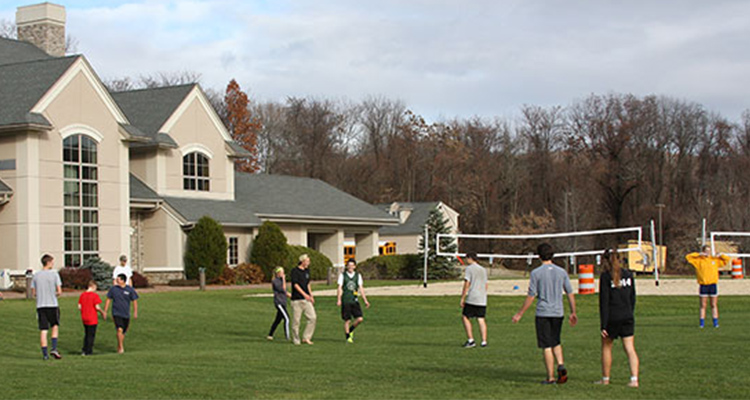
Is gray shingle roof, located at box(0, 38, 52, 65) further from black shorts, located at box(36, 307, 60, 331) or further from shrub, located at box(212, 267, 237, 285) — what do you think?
black shorts, located at box(36, 307, 60, 331)

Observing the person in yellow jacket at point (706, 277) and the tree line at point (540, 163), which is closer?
the person in yellow jacket at point (706, 277)

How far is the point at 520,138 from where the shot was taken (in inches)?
3538

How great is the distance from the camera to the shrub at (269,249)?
47.7 metres

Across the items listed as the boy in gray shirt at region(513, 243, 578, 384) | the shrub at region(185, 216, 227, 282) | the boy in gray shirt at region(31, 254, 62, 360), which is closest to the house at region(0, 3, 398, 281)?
the shrub at region(185, 216, 227, 282)

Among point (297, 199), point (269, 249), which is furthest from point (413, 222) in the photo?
point (269, 249)

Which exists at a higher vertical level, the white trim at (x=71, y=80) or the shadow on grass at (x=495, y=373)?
the white trim at (x=71, y=80)

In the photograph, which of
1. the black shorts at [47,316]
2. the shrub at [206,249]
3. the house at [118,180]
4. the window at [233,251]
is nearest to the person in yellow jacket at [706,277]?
the black shorts at [47,316]

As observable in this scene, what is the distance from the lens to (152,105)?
4784 cm

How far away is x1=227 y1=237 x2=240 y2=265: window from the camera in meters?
48.2

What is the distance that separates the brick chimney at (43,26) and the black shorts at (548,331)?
40409 millimetres

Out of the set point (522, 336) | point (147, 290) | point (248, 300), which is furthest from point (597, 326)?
point (147, 290)

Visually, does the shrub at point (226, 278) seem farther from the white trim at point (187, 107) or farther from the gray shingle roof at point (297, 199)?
the white trim at point (187, 107)

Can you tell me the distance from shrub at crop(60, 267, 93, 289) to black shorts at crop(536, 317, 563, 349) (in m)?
28.3

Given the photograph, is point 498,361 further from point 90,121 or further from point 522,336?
point 90,121
